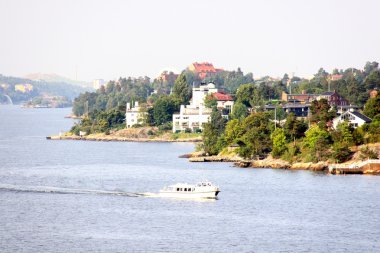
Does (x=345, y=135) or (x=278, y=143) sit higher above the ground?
(x=345, y=135)

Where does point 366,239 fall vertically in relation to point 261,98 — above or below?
below

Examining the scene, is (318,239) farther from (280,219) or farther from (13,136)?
(13,136)

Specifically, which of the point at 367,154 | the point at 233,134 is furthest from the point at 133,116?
the point at 367,154

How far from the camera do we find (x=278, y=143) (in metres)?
86.7

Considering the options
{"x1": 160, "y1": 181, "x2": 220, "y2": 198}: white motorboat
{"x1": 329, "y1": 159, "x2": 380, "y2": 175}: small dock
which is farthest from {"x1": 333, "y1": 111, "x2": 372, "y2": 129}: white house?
{"x1": 160, "y1": 181, "x2": 220, "y2": 198}: white motorboat

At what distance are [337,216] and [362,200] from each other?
590cm

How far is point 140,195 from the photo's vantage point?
6562 cm

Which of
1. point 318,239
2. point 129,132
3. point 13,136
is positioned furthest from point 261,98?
point 318,239

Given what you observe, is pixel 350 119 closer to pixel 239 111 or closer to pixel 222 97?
pixel 239 111

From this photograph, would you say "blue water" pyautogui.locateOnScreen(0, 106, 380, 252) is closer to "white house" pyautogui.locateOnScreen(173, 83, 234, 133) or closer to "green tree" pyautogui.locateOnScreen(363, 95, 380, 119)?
"green tree" pyautogui.locateOnScreen(363, 95, 380, 119)

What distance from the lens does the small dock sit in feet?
253

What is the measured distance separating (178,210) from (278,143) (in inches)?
1119

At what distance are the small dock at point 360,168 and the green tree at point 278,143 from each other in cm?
824

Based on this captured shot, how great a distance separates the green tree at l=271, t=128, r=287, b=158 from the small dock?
324 inches
